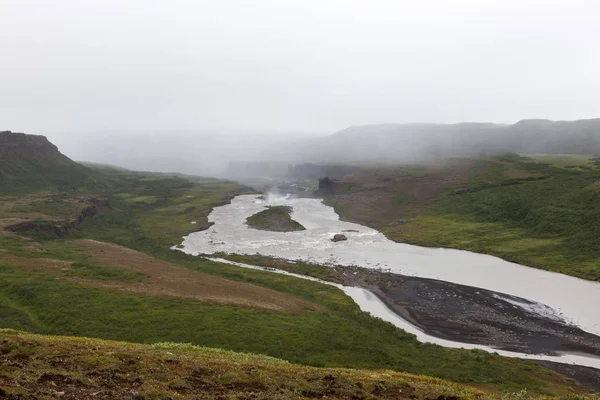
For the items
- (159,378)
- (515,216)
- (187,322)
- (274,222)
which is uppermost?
(159,378)

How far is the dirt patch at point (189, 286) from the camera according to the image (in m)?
57.7

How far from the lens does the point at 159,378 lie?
20.0 m

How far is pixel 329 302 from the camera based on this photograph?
6431 cm

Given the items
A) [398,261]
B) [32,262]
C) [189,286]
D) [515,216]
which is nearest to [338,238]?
[398,261]

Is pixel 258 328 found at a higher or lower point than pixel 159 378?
lower

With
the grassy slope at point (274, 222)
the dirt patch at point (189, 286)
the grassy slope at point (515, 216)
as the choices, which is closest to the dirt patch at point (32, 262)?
the dirt patch at point (189, 286)

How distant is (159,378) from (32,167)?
17858 cm

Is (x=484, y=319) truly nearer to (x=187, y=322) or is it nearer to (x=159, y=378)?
(x=187, y=322)

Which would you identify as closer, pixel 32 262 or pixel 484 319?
pixel 484 319

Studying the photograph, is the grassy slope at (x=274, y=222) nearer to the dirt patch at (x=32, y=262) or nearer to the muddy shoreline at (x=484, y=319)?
the muddy shoreline at (x=484, y=319)

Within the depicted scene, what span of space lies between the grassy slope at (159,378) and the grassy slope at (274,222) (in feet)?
345

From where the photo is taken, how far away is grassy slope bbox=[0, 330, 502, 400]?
1727cm

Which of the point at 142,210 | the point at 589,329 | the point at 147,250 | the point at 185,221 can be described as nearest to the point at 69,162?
the point at 142,210

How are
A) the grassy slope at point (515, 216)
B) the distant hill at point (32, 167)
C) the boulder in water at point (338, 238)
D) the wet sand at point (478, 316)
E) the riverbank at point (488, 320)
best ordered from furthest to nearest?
the distant hill at point (32, 167) → the boulder in water at point (338, 238) → the grassy slope at point (515, 216) → the wet sand at point (478, 316) → the riverbank at point (488, 320)
